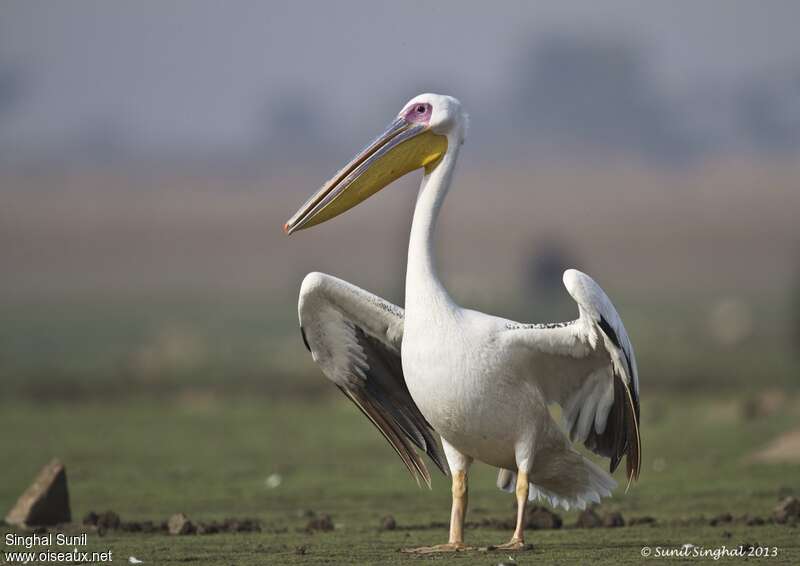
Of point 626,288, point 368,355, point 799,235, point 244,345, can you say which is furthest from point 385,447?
point 799,235

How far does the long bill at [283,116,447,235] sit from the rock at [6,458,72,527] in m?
2.69

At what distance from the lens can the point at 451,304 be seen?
9680 mm

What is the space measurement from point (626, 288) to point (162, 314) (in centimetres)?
3014

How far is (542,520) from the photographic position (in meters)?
11.3

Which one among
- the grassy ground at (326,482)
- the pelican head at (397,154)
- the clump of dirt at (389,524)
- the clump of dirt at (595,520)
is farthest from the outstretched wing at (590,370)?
the clump of dirt at (389,524)

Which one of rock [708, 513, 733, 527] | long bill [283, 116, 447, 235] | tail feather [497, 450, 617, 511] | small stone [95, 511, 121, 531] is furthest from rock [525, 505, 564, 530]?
small stone [95, 511, 121, 531]

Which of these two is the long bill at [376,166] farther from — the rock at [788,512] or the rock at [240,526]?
the rock at [788,512]

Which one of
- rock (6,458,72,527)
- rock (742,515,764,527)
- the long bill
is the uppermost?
the long bill

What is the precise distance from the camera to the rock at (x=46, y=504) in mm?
11445

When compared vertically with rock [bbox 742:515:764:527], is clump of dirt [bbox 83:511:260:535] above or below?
above

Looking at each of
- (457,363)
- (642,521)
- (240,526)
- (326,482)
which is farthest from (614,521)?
(326,482)

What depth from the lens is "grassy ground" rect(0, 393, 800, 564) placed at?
10117 mm

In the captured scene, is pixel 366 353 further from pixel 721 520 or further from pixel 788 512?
pixel 788 512

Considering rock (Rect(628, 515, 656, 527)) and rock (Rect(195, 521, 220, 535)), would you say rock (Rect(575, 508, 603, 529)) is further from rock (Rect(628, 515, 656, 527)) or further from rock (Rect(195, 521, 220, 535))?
rock (Rect(195, 521, 220, 535))
